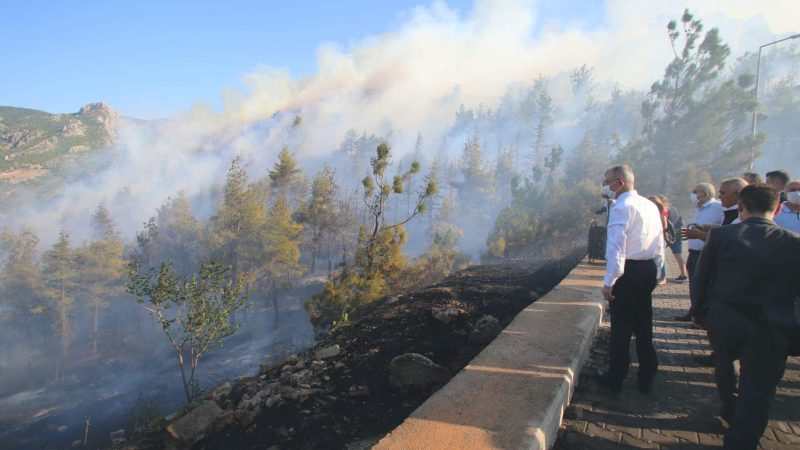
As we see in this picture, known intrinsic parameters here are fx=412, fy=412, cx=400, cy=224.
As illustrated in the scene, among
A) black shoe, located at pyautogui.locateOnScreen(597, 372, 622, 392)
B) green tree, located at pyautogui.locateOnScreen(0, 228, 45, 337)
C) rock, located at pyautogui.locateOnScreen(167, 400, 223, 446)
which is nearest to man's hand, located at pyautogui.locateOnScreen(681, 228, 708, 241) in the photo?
black shoe, located at pyautogui.locateOnScreen(597, 372, 622, 392)

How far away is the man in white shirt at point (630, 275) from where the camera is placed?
Answer: 2967 mm

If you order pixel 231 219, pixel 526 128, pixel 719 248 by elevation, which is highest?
pixel 526 128

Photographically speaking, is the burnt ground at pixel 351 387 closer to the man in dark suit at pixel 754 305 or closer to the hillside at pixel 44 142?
the man in dark suit at pixel 754 305

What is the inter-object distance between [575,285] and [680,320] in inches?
48.5

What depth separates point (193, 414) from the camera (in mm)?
4688

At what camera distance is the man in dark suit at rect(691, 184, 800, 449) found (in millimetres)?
2270

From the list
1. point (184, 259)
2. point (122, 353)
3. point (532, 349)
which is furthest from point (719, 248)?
point (184, 259)

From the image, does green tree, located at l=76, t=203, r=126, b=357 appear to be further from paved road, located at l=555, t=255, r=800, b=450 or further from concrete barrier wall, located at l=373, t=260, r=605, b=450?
paved road, located at l=555, t=255, r=800, b=450

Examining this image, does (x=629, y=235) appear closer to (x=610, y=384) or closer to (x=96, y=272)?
(x=610, y=384)

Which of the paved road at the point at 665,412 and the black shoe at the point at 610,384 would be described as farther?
the black shoe at the point at 610,384

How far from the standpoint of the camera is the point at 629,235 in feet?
9.89

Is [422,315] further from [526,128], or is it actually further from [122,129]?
[122,129]

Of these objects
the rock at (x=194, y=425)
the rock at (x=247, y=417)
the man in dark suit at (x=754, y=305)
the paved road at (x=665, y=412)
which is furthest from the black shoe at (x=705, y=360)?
the rock at (x=194, y=425)

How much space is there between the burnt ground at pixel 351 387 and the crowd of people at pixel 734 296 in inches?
63.4
